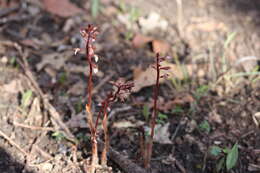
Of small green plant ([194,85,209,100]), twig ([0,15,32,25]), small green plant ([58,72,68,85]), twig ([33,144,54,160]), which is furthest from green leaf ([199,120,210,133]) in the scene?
twig ([0,15,32,25])

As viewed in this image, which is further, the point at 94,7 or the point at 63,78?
the point at 94,7

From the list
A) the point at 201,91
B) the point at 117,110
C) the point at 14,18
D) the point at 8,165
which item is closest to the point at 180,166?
the point at 117,110

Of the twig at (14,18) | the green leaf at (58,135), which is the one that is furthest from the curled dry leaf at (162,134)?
the twig at (14,18)

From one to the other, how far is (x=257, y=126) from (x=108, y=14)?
218 cm

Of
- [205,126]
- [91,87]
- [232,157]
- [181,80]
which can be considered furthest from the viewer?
[181,80]

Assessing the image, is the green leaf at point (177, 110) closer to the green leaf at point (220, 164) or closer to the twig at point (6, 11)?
the green leaf at point (220, 164)

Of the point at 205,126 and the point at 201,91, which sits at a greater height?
the point at 201,91

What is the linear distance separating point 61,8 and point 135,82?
1.47 m

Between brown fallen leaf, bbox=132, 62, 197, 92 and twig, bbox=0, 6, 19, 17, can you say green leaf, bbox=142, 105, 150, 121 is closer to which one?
A: brown fallen leaf, bbox=132, 62, 197, 92

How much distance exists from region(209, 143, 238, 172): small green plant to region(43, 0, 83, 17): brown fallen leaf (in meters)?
2.31

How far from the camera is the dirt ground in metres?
2.55

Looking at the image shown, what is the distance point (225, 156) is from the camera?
2.50 meters

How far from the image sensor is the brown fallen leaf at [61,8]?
393 cm

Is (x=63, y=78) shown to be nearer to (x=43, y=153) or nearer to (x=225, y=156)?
(x=43, y=153)
